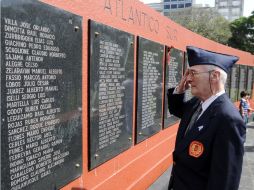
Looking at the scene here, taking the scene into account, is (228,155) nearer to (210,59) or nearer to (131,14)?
(210,59)

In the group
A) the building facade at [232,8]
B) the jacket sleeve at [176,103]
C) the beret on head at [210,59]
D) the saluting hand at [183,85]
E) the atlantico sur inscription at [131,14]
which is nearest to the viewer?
the beret on head at [210,59]

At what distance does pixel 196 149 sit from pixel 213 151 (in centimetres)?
13

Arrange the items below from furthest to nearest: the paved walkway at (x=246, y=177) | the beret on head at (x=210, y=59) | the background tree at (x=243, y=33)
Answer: the background tree at (x=243, y=33) < the paved walkway at (x=246, y=177) < the beret on head at (x=210, y=59)

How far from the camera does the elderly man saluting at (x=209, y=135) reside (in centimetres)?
197

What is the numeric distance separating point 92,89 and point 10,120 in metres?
1.07

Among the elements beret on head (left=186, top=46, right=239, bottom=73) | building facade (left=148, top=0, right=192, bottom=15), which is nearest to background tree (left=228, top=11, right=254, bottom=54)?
beret on head (left=186, top=46, right=239, bottom=73)

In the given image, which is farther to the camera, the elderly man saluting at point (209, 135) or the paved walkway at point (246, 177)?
the paved walkway at point (246, 177)

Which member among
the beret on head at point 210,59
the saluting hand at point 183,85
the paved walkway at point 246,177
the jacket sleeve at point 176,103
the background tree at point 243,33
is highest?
the background tree at point 243,33

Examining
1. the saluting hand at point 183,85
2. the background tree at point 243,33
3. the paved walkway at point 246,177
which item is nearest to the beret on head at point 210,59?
the saluting hand at point 183,85

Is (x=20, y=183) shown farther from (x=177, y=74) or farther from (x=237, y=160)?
(x=177, y=74)

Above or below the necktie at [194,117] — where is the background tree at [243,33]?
above

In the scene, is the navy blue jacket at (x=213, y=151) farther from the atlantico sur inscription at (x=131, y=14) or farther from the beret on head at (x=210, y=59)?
the atlantico sur inscription at (x=131, y=14)

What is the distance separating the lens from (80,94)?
108 inches

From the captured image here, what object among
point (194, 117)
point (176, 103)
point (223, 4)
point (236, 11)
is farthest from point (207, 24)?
point (223, 4)
